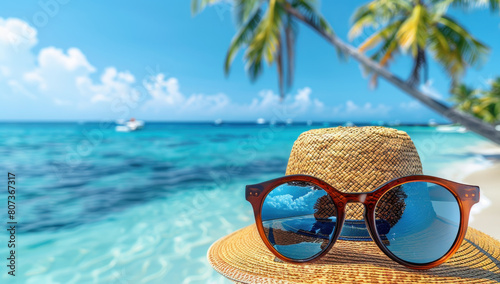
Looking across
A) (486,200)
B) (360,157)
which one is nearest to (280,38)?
(486,200)

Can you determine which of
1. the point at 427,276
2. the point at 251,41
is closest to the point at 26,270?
the point at 427,276

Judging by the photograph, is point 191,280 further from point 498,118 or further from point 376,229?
point 498,118

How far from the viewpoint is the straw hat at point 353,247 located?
83 centimetres

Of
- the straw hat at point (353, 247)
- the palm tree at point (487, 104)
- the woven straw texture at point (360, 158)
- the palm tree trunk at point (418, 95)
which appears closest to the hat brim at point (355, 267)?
the straw hat at point (353, 247)

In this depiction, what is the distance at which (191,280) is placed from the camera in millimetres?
2887

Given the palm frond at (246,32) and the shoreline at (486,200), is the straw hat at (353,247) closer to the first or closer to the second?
the shoreline at (486,200)

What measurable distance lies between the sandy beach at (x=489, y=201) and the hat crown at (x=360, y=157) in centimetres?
276

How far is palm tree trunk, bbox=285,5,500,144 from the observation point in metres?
6.40

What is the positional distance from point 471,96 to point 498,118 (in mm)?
6626

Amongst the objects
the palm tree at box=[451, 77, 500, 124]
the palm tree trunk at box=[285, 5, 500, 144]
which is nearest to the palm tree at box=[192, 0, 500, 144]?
the palm tree trunk at box=[285, 5, 500, 144]

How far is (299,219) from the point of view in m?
0.98

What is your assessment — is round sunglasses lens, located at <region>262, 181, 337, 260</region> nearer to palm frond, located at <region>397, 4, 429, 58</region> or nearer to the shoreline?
the shoreline

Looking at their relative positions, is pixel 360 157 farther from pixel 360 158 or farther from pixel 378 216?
pixel 378 216

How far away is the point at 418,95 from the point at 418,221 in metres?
7.34
